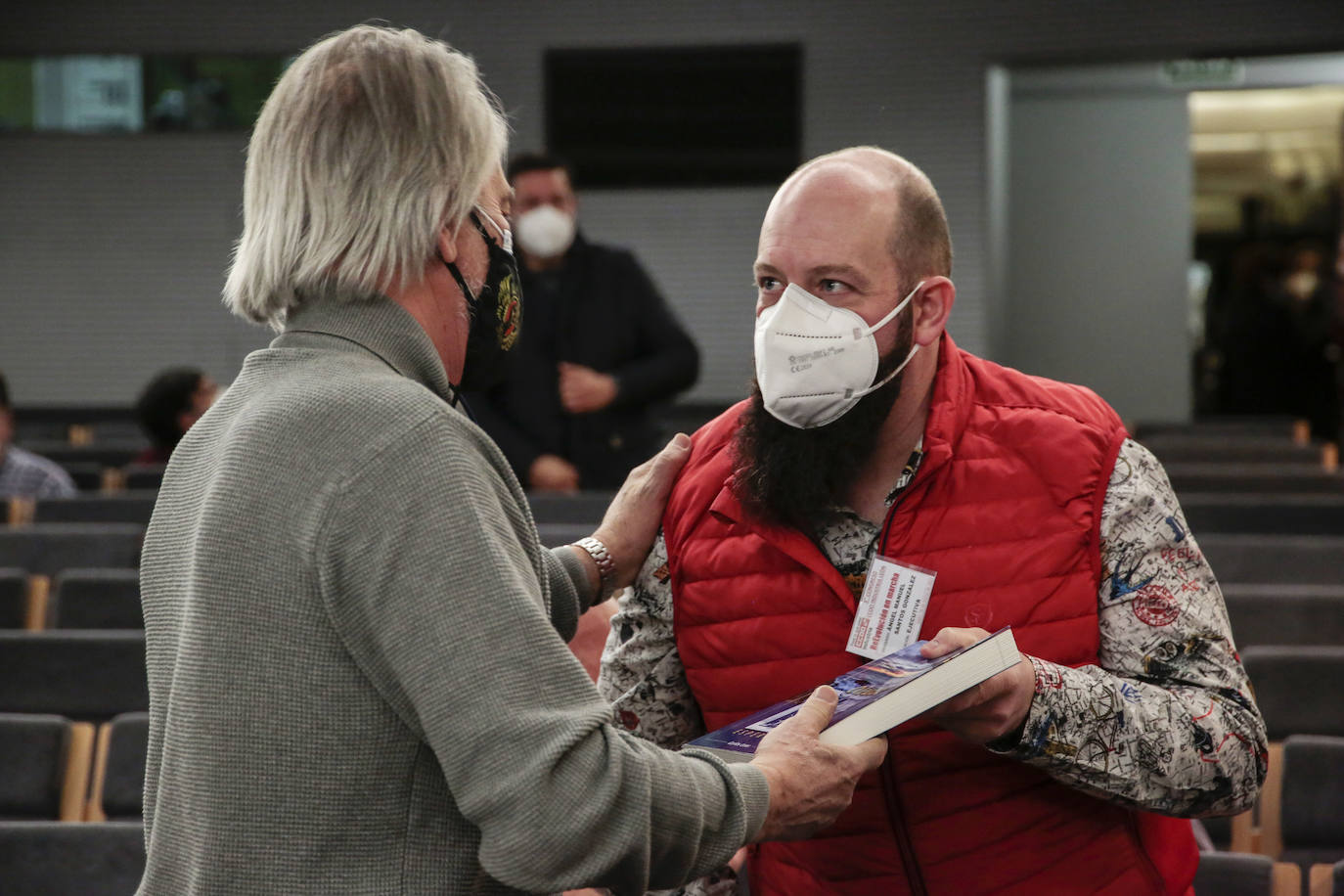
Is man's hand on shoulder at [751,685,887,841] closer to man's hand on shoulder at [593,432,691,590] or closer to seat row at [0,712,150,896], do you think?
man's hand on shoulder at [593,432,691,590]

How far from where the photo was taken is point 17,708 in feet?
10.5

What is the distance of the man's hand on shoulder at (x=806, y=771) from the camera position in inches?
49.0

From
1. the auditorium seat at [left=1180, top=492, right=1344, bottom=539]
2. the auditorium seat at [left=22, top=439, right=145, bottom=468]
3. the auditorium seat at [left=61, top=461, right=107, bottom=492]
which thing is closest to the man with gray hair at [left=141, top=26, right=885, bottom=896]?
the auditorium seat at [left=1180, top=492, right=1344, bottom=539]

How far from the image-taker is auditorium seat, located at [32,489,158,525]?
16.9 feet

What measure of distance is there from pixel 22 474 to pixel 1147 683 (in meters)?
5.19

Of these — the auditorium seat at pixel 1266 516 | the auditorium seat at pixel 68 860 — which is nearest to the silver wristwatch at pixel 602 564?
the auditorium seat at pixel 68 860

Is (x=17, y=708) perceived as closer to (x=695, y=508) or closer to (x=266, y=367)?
(x=695, y=508)

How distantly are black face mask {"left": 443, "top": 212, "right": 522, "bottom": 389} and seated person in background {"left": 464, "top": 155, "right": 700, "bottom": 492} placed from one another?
8.55ft

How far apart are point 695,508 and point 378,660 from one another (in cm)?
70

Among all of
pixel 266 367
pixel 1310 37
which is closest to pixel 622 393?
pixel 266 367

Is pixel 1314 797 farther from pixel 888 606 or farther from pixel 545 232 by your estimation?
pixel 545 232

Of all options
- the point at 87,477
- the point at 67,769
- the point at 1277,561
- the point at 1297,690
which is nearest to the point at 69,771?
the point at 67,769

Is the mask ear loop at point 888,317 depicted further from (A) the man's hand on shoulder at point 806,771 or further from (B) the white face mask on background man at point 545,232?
(B) the white face mask on background man at point 545,232

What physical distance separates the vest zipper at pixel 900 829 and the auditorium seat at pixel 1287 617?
1822mm
